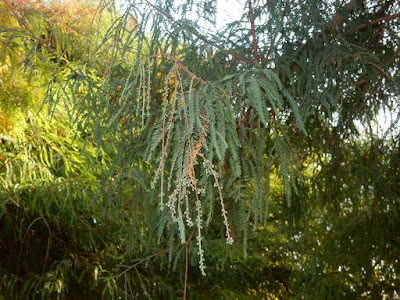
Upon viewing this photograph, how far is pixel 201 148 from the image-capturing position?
1.01m

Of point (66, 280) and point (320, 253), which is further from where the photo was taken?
point (320, 253)

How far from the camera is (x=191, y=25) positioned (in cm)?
109

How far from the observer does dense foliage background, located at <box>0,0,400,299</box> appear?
1.03 meters

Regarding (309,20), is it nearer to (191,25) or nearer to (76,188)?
(191,25)

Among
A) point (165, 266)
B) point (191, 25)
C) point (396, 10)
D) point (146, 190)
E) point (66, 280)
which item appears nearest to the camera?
point (191, 25)

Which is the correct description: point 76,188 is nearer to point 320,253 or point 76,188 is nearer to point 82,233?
point 82,233

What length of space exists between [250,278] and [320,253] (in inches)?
22.2

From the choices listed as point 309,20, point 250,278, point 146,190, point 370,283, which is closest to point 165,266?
point 250,278

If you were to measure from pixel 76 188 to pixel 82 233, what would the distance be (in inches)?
16.3

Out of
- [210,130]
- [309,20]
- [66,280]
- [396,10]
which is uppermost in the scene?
[396,10]

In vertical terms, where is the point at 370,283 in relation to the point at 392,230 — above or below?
below

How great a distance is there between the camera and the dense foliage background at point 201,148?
1.03 m

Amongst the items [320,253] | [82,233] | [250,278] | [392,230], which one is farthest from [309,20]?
[250,278]

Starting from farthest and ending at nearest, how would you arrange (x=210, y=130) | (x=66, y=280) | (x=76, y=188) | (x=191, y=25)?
(x=66, y=280) < (x=76, y=188) < (x=191, y=25) < (x=210, y=130)
